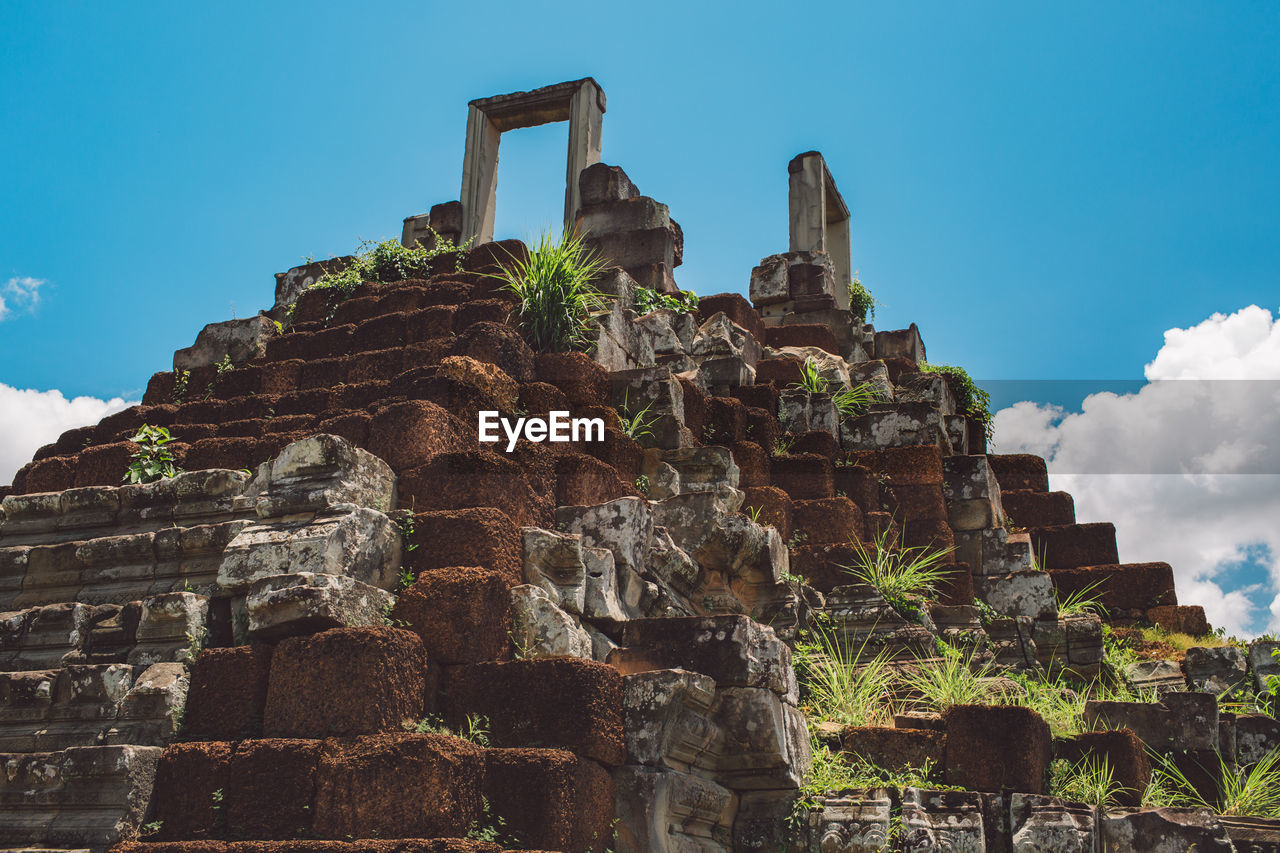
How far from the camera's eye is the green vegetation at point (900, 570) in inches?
289

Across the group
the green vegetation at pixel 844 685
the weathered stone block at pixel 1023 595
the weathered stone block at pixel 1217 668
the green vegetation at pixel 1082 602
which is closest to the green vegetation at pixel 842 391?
the weathered stone block at pixel 1023 595

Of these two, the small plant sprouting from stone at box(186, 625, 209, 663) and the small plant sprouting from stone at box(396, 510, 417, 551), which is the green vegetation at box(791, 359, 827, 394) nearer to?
the small plant sprouting from stone at box(396, 510, 417, 551)

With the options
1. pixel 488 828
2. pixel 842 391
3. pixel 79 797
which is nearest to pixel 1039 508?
pixel 842 391

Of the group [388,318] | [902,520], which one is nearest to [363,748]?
[388,318]

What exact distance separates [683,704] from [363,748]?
1.36 meters

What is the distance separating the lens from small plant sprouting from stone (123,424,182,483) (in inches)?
266

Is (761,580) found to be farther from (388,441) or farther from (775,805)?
(388,441)

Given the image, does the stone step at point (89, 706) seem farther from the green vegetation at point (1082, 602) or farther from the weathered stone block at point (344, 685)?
the green vegetation at point (1082, 602)

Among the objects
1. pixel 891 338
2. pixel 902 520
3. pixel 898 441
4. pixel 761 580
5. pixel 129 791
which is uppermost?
pixel 891 338

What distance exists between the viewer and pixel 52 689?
490 cm

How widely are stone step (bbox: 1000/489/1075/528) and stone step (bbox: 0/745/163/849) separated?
22.9 ft

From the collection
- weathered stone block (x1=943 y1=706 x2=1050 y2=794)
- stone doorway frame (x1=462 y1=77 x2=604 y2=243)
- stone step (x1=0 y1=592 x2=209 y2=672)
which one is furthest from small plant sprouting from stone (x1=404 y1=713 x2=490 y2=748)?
stone doorway frame (x1=462 y1=77 x2=604 y2=243)

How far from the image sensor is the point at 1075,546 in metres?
9.00

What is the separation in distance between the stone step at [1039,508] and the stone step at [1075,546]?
193 millimetres
